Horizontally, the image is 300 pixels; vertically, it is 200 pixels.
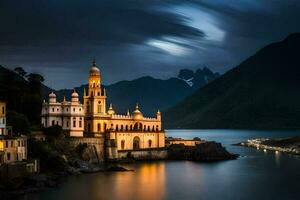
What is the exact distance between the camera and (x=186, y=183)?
256 feet

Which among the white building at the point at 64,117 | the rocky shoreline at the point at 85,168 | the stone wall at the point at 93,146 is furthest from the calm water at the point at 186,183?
the white building at the point at 64,117

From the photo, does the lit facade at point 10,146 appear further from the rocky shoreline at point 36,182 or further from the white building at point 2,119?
the rocky shoreline at point 36,182

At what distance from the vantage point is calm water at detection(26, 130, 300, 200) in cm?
6688

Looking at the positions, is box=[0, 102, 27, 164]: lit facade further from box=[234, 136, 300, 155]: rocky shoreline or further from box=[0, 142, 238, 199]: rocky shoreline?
box=[234, 136, 300, 155]: rocky shoreline

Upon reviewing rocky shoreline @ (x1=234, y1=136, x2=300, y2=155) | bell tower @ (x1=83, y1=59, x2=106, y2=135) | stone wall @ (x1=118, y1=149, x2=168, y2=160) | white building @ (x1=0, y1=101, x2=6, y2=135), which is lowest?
stone wall @ (x1=118, y1=149, x2=168, y2=160)

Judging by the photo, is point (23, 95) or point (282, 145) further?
point (282, 145)

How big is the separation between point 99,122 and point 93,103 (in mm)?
3455

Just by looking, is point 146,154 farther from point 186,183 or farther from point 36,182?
point 36,182

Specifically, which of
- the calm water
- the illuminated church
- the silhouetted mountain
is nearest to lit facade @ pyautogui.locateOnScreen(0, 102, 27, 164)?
the calm water

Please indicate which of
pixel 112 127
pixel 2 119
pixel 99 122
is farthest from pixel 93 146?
pixel 2 119

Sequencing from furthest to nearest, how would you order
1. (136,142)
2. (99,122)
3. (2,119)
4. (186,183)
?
1. (136,142)
2. (99,122)
3. (186,183)
4. (2,119)

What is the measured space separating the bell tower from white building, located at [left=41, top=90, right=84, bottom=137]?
5758mm

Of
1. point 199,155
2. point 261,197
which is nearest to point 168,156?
point 199,155

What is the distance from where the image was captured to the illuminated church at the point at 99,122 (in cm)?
9669
